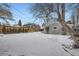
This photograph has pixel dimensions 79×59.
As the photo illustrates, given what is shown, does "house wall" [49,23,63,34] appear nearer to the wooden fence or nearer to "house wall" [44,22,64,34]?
"house wall" [44,22,64,34]

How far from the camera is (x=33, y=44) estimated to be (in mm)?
1808

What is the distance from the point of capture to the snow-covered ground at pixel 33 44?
1.80m

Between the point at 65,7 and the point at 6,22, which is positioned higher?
the point at 65,7

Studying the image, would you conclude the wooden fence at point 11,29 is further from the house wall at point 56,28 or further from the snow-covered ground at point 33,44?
the house wall at point 56,28

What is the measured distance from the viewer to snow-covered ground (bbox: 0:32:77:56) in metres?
1.80

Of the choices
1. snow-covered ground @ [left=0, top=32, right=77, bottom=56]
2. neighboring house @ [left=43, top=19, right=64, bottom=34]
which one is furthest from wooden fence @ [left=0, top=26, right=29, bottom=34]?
neighboring house @ [left=43, top=19, right=64, bottom=34]

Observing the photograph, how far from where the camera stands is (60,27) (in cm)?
181

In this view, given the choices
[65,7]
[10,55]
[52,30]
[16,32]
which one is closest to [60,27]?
[52,30]

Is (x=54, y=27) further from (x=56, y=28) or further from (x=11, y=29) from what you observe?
(x=11, y=29)

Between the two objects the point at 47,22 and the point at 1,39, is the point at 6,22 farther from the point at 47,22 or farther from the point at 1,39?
the point at 47,22

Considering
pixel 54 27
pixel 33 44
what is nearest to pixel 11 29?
pixel 33 44

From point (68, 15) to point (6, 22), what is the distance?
63cm

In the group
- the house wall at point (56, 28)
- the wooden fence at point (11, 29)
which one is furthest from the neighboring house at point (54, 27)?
the wooden fence at point (11, 29)

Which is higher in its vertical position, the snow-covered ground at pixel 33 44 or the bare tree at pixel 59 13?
the bare tree at pixel 59 13
